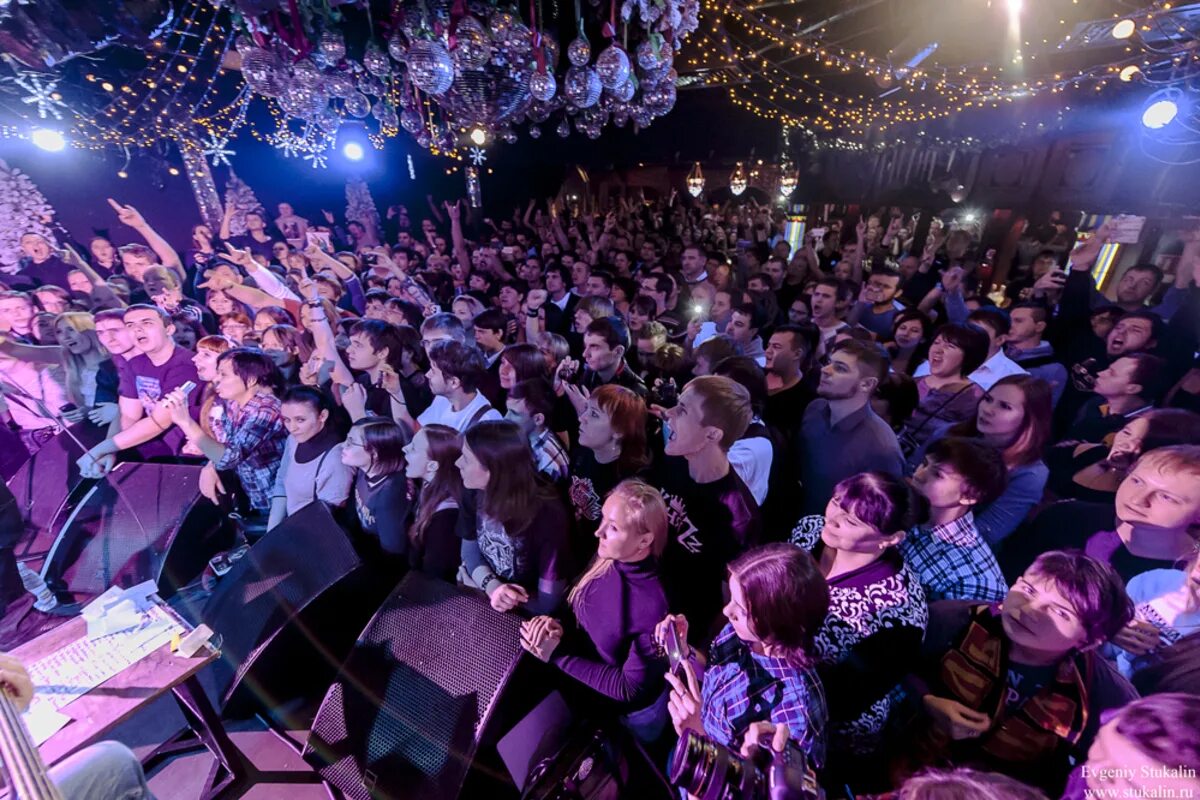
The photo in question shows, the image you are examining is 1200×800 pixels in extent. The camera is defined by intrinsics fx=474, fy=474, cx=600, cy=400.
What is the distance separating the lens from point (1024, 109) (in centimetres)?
798

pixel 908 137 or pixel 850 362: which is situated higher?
pixel 908 137

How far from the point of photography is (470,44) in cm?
298

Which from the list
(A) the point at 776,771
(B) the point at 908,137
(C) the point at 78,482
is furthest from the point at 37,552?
(B) the point at 908,137

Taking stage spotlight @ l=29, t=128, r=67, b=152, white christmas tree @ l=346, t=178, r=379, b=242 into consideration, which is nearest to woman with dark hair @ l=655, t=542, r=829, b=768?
stage spotlight @ l=29, t=128, r=67, b=152

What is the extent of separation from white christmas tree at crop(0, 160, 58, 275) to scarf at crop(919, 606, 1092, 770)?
33.9 ft

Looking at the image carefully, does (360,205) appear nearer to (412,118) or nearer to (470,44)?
(412,118)

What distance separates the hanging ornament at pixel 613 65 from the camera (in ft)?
10.7

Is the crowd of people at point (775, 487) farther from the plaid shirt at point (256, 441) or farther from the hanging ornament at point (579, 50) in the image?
the hanging ornament at point (579, 50)

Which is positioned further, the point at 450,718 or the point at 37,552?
the point at 37,552

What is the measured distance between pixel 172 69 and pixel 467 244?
535 cm

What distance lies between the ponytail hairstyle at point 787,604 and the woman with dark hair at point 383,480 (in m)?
1.88

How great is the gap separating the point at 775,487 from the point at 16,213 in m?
10.2

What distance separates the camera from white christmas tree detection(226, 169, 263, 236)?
8680 mm

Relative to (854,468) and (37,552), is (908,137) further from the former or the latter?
(37,552)
